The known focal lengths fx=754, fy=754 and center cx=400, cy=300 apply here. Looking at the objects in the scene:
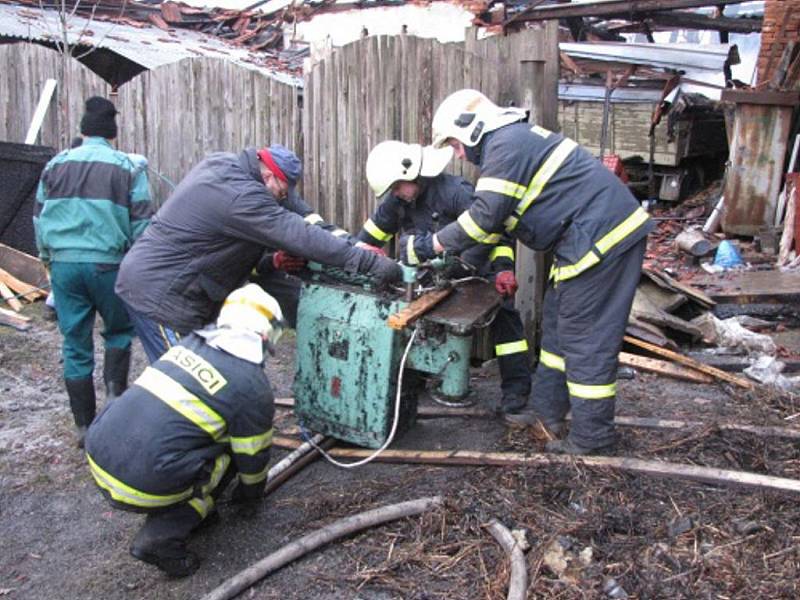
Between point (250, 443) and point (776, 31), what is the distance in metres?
10.1

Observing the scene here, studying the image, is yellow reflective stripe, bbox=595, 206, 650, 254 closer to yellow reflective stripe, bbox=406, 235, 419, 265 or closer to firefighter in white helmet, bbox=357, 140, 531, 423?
firefighter in white helmet, bbox=357, 140, 531, 423

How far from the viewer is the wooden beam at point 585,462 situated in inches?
142

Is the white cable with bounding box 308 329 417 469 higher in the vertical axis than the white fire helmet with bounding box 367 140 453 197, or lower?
lower

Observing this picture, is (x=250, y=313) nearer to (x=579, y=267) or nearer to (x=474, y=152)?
(x=474, y=152)

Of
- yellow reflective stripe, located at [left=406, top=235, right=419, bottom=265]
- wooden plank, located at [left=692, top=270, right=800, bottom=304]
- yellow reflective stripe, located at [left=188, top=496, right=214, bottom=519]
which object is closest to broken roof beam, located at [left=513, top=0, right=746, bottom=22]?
wooden plank, located at [left=692, top=270, right=800, bottom=304]

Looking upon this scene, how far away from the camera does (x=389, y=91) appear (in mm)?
5684

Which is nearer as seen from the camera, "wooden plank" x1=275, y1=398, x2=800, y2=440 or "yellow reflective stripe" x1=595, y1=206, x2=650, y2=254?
"yellow reflective stripe" x1=595, y1=206, x2=650, y2=254

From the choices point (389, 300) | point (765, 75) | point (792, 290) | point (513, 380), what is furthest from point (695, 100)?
point (389, 300)

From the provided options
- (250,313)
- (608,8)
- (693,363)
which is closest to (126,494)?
(250,313)

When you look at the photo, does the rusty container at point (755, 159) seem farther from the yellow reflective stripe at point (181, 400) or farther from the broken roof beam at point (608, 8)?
the yellow reflective stripe at point (181, 400)

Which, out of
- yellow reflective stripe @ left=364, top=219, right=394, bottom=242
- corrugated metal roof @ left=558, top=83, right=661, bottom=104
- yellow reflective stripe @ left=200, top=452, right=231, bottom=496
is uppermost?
corrugated metal roof @ left=558, top=83, right=661, bottom=104

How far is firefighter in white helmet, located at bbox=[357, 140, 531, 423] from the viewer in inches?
180

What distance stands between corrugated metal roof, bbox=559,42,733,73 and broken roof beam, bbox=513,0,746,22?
1.98 feet

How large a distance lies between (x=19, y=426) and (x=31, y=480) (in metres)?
0.82
